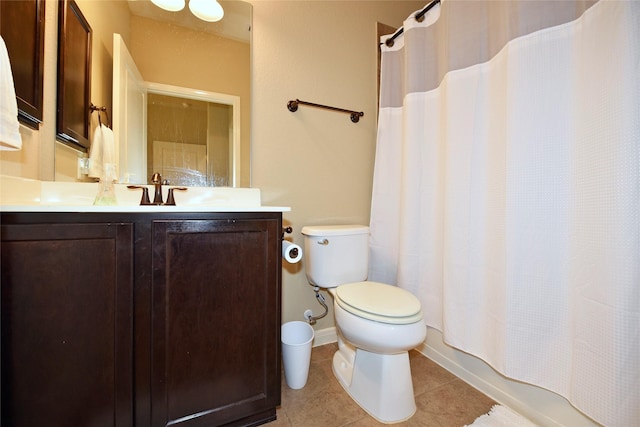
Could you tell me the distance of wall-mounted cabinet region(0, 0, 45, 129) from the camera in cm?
78

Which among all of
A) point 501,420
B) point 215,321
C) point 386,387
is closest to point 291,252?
point 215,321

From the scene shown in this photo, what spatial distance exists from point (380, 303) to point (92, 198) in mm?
1285

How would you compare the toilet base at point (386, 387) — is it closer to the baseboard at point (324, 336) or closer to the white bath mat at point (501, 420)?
the white bath mat at point (501, 420)

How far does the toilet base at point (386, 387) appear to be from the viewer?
1.04 meters

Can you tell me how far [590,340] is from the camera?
0.82 m

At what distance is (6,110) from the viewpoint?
0.65 meters

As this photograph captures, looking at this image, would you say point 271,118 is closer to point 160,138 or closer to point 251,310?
point 160,138

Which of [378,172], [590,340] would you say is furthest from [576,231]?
[378,172]

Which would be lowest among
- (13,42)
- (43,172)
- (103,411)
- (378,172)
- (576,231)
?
(103,411)

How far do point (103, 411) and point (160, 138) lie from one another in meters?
1.06

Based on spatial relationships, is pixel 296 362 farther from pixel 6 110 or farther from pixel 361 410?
pixel 6 110

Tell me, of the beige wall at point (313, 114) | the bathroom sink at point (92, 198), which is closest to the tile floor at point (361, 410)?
the beige wall at point (313, 114)

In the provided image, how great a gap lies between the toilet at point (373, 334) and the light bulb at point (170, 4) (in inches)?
49.8

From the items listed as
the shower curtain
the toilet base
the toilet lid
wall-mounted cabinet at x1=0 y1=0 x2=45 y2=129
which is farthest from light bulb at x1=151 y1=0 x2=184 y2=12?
the toilet base
